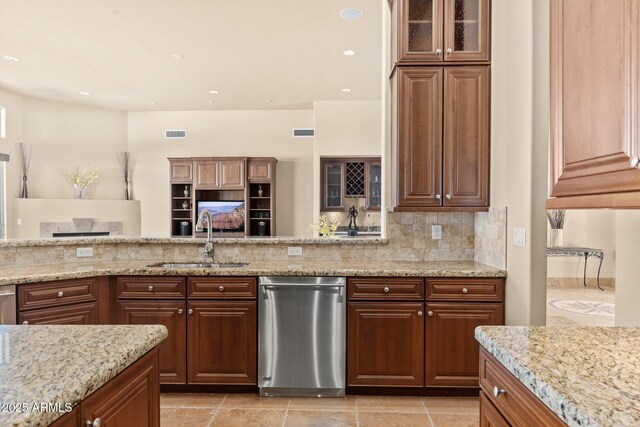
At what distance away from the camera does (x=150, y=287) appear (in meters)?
2.66

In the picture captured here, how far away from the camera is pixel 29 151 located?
711cm

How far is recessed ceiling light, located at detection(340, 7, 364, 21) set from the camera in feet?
12.8

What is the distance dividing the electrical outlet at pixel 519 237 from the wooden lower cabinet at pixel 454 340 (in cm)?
47

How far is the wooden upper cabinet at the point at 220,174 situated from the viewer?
7371 mm

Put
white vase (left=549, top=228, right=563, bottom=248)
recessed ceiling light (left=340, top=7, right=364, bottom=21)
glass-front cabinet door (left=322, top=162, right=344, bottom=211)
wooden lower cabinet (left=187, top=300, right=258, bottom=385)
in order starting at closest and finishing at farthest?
1. wooden lower cabinet (left=187, top=300, right=258, bottom=385)
2. recessed ceiling light (left=340, top=7, right=364, bottom=21)
3. white vase (left=549, top=228, right=563, bottom=248)
4. glass-front cabinet door (left=322, top=162, right=344, bottom=211)

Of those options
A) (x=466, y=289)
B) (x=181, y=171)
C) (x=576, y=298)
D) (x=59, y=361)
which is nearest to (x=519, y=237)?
(x=466, y=289)

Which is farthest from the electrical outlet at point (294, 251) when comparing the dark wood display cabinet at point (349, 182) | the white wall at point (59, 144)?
the white wall at point (59, 144)

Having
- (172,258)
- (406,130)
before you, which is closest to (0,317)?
(172,258)

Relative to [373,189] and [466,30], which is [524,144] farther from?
[373,189]

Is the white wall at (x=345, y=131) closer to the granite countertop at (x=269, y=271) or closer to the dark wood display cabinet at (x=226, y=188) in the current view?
the dark wood display cabinet at (x=226, y=188)

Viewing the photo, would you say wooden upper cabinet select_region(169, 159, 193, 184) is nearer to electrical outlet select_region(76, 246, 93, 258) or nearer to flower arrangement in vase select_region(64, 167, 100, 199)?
flower arrangement in vase select_region(64, 167, 100, 199)

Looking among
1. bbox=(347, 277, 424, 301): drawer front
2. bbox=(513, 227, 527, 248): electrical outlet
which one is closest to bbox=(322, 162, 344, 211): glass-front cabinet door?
bbox=(347, 277, 424, 301): drawer front

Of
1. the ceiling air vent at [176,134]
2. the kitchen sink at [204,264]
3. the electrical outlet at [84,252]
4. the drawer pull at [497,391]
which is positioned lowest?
the drawer pull at [497,391]

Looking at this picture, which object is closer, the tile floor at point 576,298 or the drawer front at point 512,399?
the drawer front at point 512,399
